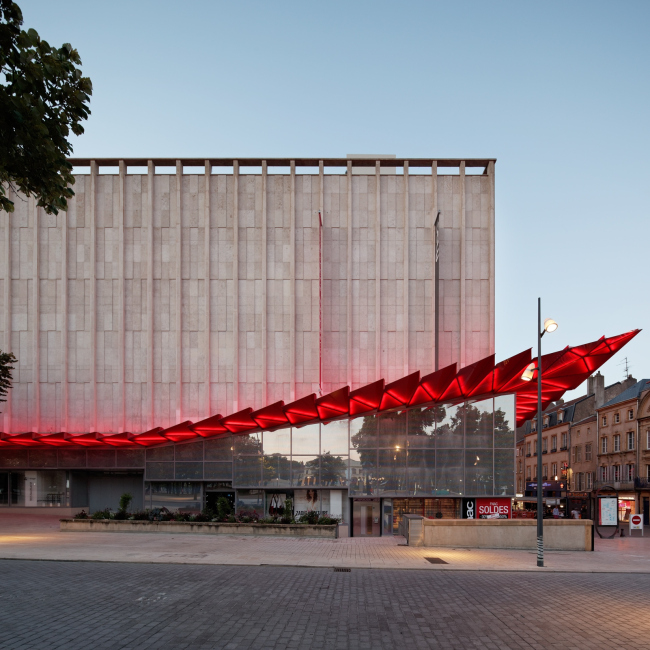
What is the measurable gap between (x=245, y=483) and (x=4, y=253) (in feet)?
65.8

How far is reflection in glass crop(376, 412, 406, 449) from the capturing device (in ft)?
107

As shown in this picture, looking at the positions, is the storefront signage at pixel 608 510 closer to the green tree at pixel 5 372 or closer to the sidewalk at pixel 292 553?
the sidewalk at pixel 292 553

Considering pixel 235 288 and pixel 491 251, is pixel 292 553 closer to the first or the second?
pixel 235 288

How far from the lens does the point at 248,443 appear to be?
34.4 m

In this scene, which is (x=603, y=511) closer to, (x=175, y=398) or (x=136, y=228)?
(x=175, y=398)

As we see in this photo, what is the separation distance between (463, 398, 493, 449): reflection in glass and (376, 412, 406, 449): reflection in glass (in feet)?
10.5

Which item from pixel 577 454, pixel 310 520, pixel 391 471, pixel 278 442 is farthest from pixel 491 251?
pixel 577 454

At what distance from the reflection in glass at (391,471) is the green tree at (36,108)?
25633 mm

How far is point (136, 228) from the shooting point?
3866 centimetres

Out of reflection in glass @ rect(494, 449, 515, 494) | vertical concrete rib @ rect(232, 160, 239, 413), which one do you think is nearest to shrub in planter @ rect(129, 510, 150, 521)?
vertical concrete rib @ rect(232, 160, 239, 413)

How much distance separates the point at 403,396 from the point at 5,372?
2088 centimetres

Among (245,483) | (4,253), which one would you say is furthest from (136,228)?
(245,483)

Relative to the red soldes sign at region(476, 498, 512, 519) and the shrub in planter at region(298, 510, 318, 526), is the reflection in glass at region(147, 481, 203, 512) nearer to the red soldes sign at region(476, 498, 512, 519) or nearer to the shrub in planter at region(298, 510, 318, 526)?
the shrub in planter at region(298, 510, 318, 526)

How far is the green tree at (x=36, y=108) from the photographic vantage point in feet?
25.8
